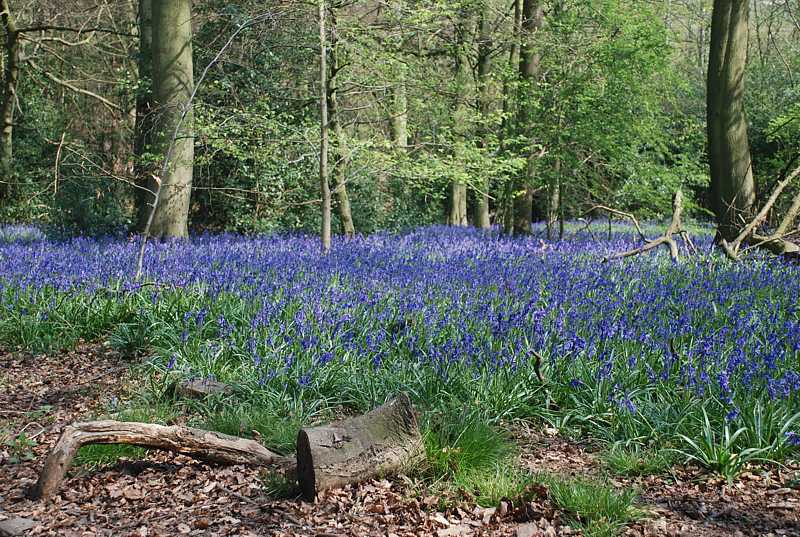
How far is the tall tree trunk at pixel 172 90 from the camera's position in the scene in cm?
1188

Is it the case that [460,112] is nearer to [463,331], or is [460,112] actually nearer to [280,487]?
[463,331]

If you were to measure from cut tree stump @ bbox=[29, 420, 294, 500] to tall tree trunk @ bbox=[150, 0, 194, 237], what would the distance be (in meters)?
8.36

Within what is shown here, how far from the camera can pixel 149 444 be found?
3938mm

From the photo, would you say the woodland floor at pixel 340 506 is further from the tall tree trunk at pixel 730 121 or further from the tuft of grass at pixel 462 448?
the tall tree trunk at pixel 730 121

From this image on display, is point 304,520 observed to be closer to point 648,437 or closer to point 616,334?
point 648,437

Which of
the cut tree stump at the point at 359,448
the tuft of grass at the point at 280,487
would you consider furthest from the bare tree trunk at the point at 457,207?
the tuft of grass at the point at 280,487

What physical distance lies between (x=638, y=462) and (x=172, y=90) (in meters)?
10.2

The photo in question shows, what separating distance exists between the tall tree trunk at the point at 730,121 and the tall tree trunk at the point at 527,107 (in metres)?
3.25

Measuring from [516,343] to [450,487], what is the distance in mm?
2011

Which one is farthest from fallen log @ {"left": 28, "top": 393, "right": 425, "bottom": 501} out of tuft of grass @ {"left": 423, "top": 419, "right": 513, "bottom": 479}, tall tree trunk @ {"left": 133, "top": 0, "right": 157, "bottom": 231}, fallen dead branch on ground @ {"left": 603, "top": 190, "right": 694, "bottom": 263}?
tall tree trunk @ {"left": 133, "top": 0, "right": 157, "bottom": 231}

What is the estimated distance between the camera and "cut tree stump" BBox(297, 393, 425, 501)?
145 inches

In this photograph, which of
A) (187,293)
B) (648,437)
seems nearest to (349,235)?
(187,293)

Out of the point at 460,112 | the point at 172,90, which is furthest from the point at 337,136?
the point at 460,112

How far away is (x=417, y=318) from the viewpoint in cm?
628
